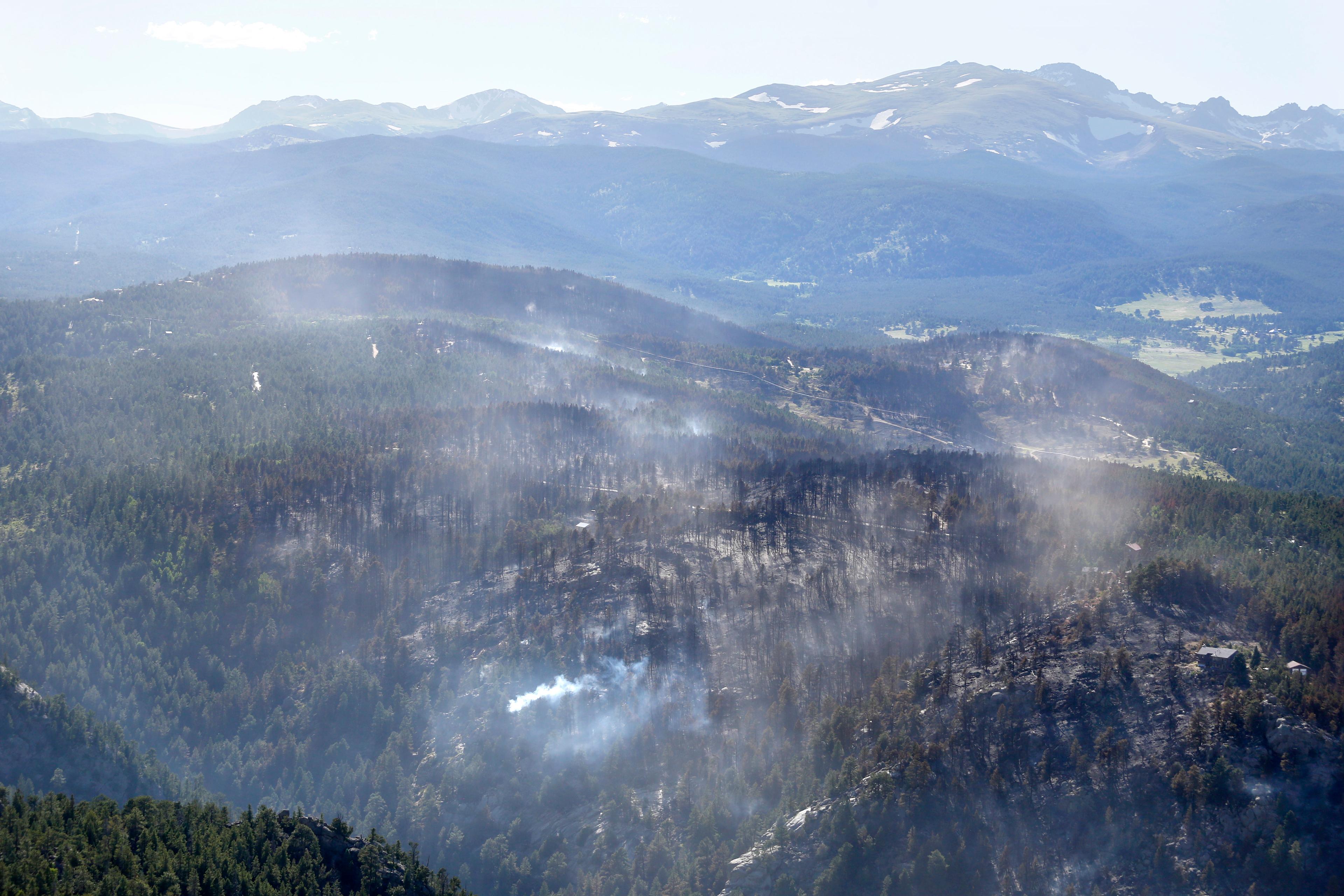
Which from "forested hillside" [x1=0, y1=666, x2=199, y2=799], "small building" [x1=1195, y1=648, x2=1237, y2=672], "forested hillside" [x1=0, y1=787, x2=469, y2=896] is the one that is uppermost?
Answer: "small building" [x1=1195, y1=648, x2=1237, y2=672]

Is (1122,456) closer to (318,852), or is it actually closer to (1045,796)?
(1045,796)

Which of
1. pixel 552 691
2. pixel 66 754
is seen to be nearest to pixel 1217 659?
pixel 552 691

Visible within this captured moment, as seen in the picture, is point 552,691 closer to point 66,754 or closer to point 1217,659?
point 66,754

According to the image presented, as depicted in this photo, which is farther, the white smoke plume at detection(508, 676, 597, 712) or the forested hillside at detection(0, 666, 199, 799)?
the white smoke plume at detection(508, 676, 597, 712)

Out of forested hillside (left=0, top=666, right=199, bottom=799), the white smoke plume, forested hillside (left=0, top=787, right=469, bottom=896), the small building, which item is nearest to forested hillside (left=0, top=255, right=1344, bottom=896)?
the white smoke plume

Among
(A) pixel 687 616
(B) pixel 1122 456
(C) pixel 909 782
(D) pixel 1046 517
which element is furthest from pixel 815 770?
(B) pixel 1122 456

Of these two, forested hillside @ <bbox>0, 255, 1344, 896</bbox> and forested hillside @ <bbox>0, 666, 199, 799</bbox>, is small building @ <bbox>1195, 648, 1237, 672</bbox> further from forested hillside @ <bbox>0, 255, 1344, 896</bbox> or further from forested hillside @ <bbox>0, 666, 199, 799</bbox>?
forested hillside @ <bbox>0, 666, 199, 799</bbox>

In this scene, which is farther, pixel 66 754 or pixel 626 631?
pixel 626 631

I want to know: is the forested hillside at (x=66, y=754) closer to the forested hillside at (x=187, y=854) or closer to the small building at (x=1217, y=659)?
the forested hillside at (x=187, y=854)
